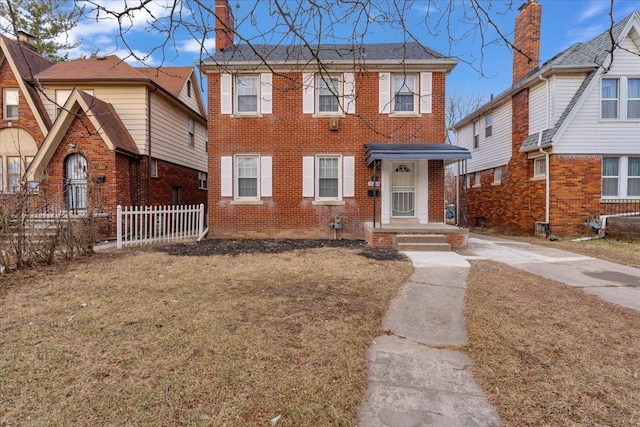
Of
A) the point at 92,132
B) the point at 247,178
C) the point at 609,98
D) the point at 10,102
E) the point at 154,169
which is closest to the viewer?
the point at 92,132

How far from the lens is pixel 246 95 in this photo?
36.9ft

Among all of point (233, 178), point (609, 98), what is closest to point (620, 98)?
point (609, 98)

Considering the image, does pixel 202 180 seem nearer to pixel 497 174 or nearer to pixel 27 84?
pixel 27 84

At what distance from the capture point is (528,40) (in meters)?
13.5

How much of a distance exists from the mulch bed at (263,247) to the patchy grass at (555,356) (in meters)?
3.47

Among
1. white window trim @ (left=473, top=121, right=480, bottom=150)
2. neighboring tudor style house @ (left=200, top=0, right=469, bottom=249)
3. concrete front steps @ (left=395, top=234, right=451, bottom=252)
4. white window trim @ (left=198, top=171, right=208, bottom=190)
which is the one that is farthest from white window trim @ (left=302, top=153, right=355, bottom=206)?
white window trim @ (left=473, top=121, right=480, bottom=150)

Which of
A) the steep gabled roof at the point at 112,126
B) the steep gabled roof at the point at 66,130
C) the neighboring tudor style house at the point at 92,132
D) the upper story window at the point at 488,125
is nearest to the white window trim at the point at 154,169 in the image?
the neighboring tudor style house at the point at 92,132

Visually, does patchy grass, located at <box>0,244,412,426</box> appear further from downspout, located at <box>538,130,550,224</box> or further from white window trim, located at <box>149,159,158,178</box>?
downspout, located at <box>538,130,550,224</box>

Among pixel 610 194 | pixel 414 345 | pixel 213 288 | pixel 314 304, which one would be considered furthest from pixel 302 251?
pixel 610 194

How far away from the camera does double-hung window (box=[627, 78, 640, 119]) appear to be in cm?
1151

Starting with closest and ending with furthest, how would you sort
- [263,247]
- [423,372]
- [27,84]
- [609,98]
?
[423,372], [263,247], [609,98], [27,84]

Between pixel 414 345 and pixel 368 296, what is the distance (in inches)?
57.6

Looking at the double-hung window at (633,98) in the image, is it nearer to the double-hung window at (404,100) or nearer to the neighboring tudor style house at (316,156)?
the neighboring tudor style house at (316,156)

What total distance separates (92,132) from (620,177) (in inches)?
738
